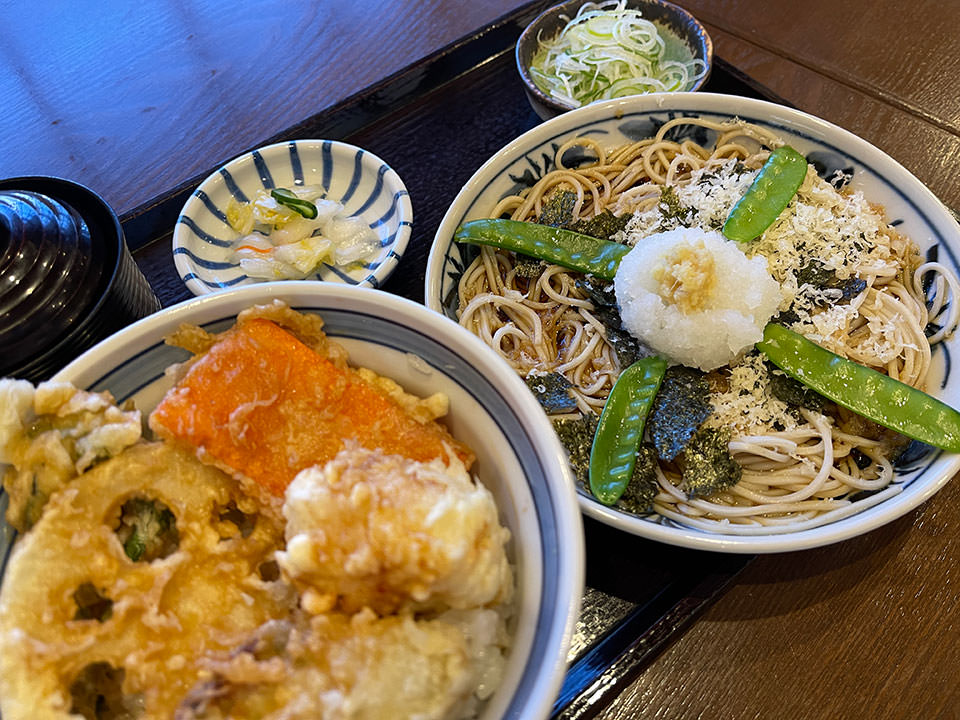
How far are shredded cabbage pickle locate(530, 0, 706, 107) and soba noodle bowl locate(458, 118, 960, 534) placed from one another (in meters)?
0.48

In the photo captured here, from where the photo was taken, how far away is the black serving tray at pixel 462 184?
146 cm

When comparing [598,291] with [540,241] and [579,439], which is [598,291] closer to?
[540,241]

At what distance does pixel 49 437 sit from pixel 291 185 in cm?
168

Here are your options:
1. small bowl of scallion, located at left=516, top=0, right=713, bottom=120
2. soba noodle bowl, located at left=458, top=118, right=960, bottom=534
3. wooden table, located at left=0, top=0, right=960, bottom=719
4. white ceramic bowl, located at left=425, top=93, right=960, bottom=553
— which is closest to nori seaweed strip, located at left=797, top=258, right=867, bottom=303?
soba noodle bowl, located at left=458, top=118, right=960, bottom=534

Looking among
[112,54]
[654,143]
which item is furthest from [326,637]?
[112,54]

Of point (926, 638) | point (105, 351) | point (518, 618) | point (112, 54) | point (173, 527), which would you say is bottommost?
point (926, 638)

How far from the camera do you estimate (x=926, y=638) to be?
148 centimetres

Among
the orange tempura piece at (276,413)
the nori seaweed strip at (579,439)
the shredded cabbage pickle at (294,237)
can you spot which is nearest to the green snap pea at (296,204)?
the shredded cabbage pickle at (294,237)

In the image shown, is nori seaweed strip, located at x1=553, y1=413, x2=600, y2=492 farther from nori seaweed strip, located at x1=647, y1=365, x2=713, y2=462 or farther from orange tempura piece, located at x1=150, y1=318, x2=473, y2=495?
orange tempura piece, located at x1=150, y1=318, x2=473, y2=495

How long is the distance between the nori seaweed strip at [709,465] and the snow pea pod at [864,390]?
262mm

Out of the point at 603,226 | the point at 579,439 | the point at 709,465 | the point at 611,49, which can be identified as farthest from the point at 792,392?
the point at 611,49

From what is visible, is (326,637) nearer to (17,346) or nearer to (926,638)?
(17,346)

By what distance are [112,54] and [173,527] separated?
9.62 ft

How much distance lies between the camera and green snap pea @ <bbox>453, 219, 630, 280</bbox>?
1994mm
